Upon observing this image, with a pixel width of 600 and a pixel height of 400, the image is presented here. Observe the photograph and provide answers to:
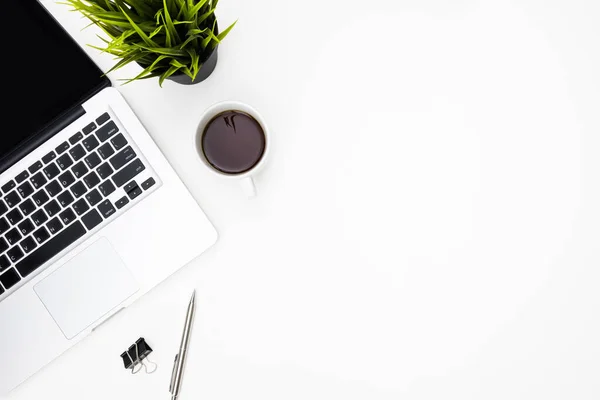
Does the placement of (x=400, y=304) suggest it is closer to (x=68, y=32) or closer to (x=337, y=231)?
(x=337, y=231)

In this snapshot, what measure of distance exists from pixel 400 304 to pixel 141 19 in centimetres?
49

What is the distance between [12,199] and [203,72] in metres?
0.30

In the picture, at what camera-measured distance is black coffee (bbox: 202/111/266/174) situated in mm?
641

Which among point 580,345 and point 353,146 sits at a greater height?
point 353,146

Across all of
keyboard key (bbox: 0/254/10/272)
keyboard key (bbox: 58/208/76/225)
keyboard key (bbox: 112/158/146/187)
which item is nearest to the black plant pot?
keyboard key (bbox: 112/158/146/187)

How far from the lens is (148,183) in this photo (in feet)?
2.16

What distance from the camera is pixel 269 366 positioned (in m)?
0.69

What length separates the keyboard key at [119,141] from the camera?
658mm

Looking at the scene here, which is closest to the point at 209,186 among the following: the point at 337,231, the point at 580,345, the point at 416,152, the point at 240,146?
the point at 240,146

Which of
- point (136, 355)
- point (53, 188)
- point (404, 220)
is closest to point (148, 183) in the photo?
point (53, 188)

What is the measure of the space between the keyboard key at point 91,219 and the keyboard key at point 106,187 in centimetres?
3

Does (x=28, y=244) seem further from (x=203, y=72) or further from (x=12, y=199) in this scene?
(x=203, y=72)

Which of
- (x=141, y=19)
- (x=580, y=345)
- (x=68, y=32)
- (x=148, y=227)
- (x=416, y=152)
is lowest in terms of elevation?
(x=580, y=345)

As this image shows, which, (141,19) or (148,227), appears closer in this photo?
(141,19)
